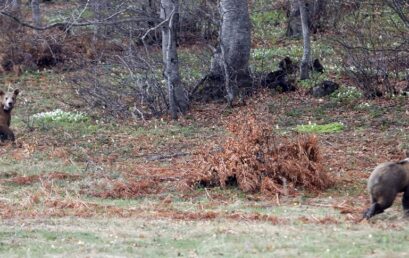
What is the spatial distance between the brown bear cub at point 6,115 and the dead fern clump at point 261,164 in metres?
5.80

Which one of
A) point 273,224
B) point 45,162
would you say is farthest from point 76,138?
point 273,224

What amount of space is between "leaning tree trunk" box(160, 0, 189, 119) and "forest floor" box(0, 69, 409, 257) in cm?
44

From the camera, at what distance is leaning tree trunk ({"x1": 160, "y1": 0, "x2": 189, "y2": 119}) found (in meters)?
21.5

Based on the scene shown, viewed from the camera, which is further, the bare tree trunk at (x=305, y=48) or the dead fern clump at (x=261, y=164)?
the bare tree trunk at (x=305, y=48)

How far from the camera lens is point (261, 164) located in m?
14.3

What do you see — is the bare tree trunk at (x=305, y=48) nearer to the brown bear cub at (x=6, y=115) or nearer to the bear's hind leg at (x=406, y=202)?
the brown bear cub at (x=6, y=115)

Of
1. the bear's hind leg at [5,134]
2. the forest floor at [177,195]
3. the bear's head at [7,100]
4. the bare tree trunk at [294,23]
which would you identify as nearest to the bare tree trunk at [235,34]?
the forest floor at [177,195]

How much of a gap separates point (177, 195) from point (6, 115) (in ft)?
22.5

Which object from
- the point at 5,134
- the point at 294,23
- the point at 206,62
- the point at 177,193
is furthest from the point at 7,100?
the point at 294,23

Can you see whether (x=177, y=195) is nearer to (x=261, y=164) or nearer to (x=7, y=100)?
(x=261, y=164)

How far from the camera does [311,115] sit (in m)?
21.2

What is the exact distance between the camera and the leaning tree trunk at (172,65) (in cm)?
2147

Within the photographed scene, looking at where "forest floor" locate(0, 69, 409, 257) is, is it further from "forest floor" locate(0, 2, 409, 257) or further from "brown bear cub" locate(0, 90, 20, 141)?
"brown bear cub" locate(0, 90, 20, 141)

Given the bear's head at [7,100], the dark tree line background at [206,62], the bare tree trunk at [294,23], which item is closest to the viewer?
the bear's head at [7,100]
